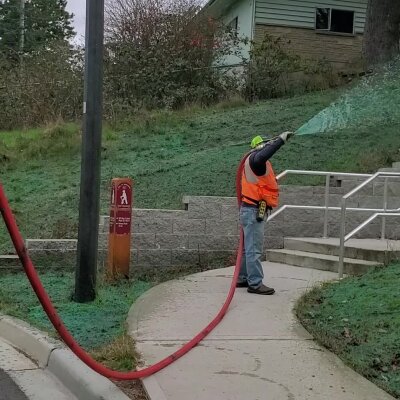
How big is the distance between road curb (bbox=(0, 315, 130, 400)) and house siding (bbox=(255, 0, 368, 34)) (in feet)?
61.1

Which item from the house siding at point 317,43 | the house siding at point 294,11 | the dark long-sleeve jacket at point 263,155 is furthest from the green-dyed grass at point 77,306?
the house siding at point 294,11

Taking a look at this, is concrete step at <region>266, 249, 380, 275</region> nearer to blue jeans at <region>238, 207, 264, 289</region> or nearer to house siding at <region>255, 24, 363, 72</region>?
blue jeans at <region>238, 207, 264, 289</region>

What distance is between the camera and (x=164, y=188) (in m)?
10.9

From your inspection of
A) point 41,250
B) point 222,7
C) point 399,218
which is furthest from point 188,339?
point 222,7

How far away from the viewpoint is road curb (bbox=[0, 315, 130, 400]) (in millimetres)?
4598

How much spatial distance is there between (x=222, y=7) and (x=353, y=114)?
40.8ft

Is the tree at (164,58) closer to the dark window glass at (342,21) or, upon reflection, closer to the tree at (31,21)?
the dark window glass at (342,21)

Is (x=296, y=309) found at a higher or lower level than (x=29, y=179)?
lower

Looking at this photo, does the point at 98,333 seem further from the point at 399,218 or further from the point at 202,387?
→ the point at 399,218

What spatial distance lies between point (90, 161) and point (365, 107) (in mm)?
10137

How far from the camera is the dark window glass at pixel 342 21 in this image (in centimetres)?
2408

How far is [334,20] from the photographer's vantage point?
24.1 meters

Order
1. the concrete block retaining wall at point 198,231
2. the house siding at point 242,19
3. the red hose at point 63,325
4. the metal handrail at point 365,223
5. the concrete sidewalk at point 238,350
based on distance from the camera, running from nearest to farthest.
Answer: the red hose at point 63,325
the concrete sidewalk at point 238,350
the metal handrail at point 365,223
the concrete block retaining wall at point 198,231
the house siding at point 242,19

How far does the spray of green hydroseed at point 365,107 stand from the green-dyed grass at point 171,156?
1.07 ft
